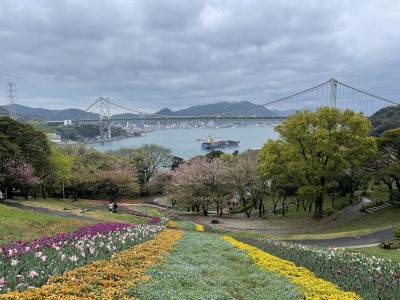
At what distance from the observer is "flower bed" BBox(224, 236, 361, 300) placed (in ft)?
22.7

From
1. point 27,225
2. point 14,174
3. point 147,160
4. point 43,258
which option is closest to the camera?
point 43,258

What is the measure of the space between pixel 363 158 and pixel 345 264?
2414cm

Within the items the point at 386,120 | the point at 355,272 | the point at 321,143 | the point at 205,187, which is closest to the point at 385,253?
the point at 355,272

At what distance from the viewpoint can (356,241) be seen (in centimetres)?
2128

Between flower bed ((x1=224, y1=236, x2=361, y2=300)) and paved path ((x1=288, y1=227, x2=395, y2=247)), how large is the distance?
10.4 metres

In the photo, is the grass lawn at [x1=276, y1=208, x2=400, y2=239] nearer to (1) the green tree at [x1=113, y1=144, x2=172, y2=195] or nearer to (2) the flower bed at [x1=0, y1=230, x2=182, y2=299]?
(2) the flower bed at [x1=0, y1=230, x2=182, y2=299]

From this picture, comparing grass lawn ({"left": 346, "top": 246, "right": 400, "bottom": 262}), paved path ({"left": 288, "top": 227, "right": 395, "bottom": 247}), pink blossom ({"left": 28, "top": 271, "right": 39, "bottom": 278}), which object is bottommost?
paved path ({"left": 288, "top": 227, "right": 395, "bottom": 247})

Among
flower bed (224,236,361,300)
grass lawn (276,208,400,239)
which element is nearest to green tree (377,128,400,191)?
grass lawn (276,208,400,239)

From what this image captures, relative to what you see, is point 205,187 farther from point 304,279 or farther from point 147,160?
point 304,279

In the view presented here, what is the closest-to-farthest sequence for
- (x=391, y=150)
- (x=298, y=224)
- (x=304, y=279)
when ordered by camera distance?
(x=304, y=279)
(x=391, y=150)
(x=298, y=224)

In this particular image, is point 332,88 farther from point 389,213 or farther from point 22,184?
point 22,184

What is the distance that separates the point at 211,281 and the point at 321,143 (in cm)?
2529

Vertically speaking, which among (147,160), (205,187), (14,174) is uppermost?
(14,174)

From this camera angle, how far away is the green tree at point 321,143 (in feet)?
102
